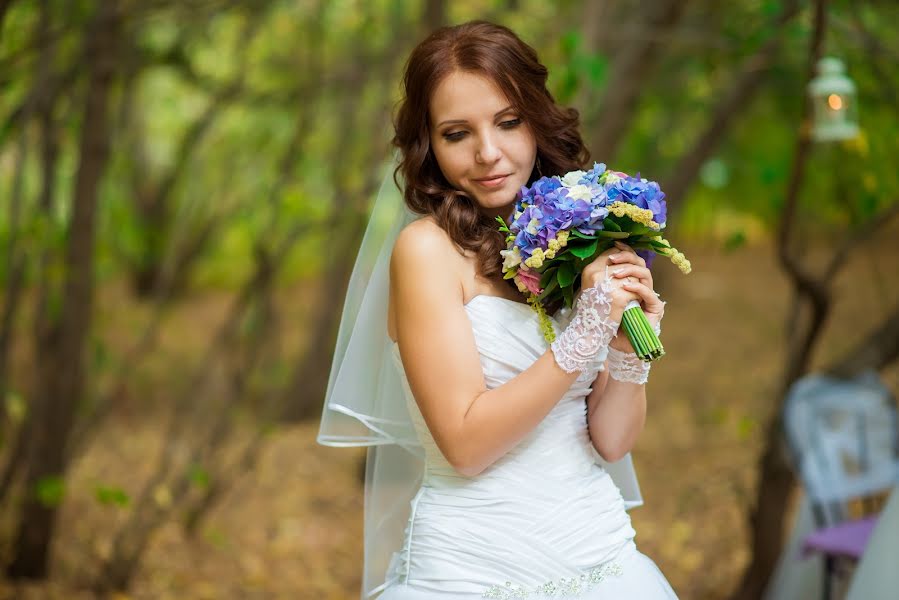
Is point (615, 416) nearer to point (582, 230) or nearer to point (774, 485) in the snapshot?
point (582, 230)

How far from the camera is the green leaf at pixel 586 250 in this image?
197 centimetres

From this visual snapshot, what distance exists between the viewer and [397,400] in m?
2.47

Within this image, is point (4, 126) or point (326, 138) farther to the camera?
point (326, 138)

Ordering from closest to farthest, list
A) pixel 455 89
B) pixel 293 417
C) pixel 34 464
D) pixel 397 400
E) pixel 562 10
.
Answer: pixel 455 89
pixel 397 400
pixel 34 464
pixel 562 10
pixel 293 417

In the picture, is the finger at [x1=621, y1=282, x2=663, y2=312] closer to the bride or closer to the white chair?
the bride

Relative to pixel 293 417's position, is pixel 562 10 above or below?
above

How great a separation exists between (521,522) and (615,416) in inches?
13.7

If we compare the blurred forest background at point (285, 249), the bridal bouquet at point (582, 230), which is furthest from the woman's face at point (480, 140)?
the blurred forest background at point (285, 249)

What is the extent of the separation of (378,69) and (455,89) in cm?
505

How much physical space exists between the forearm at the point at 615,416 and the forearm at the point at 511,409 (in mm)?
274

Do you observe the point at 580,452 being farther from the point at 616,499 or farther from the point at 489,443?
the point at 489,443

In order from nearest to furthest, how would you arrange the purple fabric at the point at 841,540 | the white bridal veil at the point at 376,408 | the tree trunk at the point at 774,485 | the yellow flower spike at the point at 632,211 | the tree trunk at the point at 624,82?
the yellow flower spike at the point at 632,211, the white bridal veil at the point at 376,408, the purple fabric at the point at 841,540, the tree trunk at the point at 774,485, the tree trunk at the point at 624,82

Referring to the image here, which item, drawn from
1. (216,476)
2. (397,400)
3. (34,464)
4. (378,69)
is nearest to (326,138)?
(378,69)

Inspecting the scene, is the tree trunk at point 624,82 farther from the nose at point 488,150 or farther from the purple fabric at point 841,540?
the nose at point 488,150
